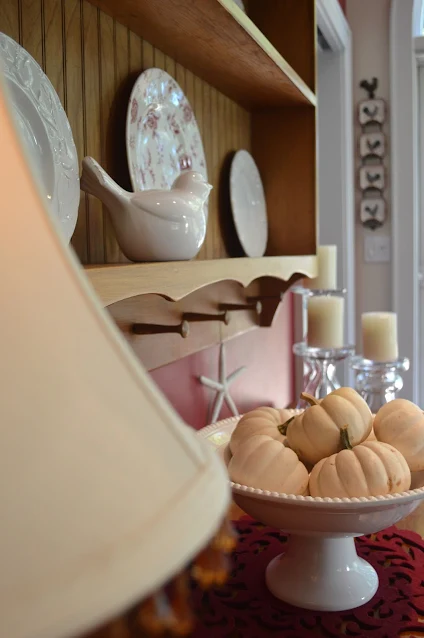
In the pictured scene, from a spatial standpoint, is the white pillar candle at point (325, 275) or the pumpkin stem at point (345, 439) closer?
the pumpkin stem at point (345, 439)

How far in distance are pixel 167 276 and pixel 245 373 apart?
1.04 meters

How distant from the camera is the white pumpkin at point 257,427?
82 centimetres

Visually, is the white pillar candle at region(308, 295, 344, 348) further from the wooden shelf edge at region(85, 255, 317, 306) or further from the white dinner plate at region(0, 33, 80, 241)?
the white dinner plate at region(0, 33, 80, 241)

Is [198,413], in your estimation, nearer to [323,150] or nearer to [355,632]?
[355,632]

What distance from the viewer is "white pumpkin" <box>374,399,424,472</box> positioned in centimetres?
79

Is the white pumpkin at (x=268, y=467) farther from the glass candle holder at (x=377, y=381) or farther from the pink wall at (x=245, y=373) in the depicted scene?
the glass candle holder at (x=377, y=381)

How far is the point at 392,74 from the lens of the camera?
260 centimetres

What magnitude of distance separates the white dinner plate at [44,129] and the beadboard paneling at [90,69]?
0.27ft

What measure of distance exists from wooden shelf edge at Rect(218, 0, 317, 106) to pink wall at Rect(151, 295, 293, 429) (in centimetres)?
57

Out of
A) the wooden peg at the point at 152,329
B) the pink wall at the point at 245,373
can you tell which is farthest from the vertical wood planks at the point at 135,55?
the pink wall at the point at 245,373

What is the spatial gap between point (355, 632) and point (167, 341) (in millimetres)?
624

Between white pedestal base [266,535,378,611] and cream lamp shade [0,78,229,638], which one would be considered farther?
white pedestal base [266,535,378,611]

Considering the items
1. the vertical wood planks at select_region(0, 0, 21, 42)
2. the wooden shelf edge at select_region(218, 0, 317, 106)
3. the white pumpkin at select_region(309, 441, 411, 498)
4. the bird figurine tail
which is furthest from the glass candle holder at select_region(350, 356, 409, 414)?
the vertical wood planks at select_region(0, 0, 21, 42)

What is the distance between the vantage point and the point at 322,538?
78cm
